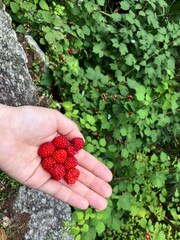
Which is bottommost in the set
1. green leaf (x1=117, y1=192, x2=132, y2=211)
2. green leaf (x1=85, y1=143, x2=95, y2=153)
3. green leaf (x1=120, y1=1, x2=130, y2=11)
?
green leaf (x1=117, y1=192, x2=132, y2=211)

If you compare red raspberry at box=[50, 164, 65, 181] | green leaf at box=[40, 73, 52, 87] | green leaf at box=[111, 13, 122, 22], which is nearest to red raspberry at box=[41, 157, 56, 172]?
red raspberry at box=[50, 164, 65, 181]

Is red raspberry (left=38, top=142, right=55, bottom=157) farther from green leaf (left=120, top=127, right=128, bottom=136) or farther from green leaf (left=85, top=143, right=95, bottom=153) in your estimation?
green leaf (left=120, top=127, right=128, bottom=136)

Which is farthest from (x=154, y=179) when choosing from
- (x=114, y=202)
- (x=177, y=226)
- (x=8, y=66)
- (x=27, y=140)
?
(x=8, y=66)

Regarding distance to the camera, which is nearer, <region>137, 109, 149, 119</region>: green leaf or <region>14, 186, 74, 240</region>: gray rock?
<region>14, 186, 74, 240</region>: gray rock

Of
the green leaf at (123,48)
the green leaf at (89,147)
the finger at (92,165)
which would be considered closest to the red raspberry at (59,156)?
the finger at (92,165)

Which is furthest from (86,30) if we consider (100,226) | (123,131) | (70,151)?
(100,226)

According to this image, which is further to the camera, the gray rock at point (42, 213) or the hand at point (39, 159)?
the gray rock at point (42, 213)

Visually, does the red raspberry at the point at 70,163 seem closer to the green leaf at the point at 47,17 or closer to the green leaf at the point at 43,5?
the green leaf at the point at 47,17
